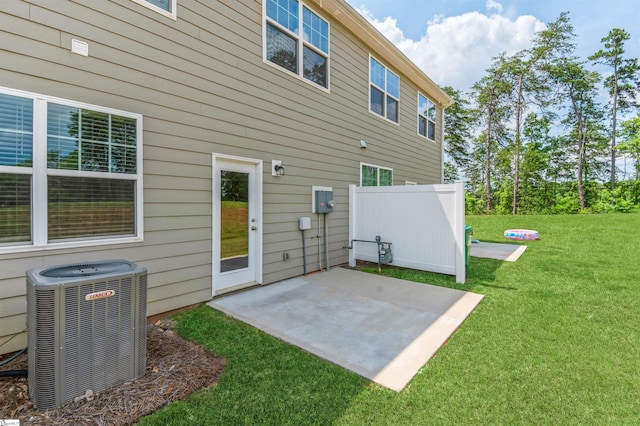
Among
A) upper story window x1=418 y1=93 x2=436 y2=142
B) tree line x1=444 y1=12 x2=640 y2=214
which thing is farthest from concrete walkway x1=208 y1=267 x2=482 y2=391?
tree line x1=444 y1=12 x2=640 y2=214

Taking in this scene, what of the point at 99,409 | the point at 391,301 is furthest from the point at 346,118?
the point at 99,409

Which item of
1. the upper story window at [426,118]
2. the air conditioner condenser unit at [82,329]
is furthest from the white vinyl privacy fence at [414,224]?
the upper story window at [426,118]

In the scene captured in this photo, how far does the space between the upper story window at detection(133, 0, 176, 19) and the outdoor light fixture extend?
2320 millimetres

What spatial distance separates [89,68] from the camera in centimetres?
308

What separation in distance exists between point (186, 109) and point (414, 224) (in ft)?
14.1

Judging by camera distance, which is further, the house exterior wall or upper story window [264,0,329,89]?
upper story window [264,0,329,89]

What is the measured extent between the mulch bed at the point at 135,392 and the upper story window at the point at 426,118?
31.3 feet

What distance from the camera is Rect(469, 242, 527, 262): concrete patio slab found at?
Answer: 7.25 metres

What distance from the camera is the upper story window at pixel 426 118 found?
1014cm

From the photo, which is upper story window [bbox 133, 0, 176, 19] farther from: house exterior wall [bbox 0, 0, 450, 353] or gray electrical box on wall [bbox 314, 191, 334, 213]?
gray electrical box on wall [bbox 314, 191, 334, 213]

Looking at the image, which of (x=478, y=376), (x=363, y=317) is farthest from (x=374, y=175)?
(x=478, y=376)

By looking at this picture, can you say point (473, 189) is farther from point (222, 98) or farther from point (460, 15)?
point (222, 98)

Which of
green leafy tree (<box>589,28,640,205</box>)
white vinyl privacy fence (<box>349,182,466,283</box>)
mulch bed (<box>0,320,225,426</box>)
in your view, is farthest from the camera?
green leafy tree (<box>589,28,640,205</box>)

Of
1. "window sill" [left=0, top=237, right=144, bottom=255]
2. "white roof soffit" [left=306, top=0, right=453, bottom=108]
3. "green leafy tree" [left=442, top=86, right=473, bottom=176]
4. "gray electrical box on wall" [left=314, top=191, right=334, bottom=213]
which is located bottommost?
"window sill" [left=0, top=237, right=144, bottom=255]
